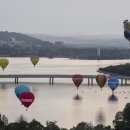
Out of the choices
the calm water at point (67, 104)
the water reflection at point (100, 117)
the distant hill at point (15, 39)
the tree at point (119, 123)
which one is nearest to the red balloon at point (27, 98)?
the calm water at point (67, 104)

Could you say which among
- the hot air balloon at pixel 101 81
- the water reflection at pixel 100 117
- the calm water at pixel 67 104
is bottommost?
the water reflection at pixel 100 117

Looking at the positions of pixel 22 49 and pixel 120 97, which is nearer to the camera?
pixel 120 97

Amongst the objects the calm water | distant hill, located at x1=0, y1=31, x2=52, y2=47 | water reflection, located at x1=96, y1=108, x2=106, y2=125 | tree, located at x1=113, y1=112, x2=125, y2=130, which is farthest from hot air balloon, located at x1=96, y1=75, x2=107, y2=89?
distant hill, located at x1=0, y1=31, x2=52, y2=47

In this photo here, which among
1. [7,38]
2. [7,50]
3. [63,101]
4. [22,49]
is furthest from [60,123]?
[7,38]

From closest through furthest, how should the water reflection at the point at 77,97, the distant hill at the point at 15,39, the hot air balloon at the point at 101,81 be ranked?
1. the water reflection at the point at 77,97
2. the hot air balloon at the point at 101,81
3. the distant hill at the point at 15,39

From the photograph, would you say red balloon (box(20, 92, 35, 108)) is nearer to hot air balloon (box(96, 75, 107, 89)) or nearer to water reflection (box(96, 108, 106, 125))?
water reflection (box(96, 108, 106, 125))

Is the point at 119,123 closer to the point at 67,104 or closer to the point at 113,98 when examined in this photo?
the point at 67,104

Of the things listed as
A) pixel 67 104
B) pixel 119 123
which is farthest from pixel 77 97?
pixel 119 123

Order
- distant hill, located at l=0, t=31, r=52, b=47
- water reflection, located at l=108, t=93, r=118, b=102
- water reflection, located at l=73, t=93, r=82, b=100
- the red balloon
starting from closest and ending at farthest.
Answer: the red balloon, water reflection, located at l=108, t=93, r=118, b=102, water reflection, located at l=73, t=93, r=82, b=100, distant hill, located at l=0, t=31, r=52, b=47

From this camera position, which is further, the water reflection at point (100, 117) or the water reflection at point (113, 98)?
the water reflection at point (113, 98)

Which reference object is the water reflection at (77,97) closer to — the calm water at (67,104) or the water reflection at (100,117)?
the calm water at (67,104)

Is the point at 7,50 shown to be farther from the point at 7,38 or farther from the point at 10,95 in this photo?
the point at 10,95
